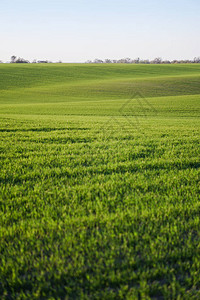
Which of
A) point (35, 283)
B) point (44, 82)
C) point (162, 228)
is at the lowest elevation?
point (35, 283)

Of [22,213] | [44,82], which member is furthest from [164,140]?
[44,82]

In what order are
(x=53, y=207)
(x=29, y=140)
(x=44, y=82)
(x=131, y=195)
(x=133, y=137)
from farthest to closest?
(x=44, y=82) → (x=133, y=137) → (x=29, y=140) → (x=131, y=195) → (x=53, y=207)

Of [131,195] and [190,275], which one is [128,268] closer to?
[190,275]

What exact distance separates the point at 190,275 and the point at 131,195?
58.9 inches

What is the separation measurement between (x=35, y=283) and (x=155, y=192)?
226cm

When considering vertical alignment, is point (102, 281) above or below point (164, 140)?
below

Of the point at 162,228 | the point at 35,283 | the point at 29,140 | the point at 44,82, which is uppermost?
the point at 44,82

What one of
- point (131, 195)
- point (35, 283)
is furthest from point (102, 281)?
point (131, 195)

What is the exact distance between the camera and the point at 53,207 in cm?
319

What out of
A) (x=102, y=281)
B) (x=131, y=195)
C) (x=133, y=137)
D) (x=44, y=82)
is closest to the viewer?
(x=102, y=281)

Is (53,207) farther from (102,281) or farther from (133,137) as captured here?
(133,137)

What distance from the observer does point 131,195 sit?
350cm

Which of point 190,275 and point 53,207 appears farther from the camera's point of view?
point 53,207

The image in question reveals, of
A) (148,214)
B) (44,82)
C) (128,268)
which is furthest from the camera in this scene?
(44,82)
